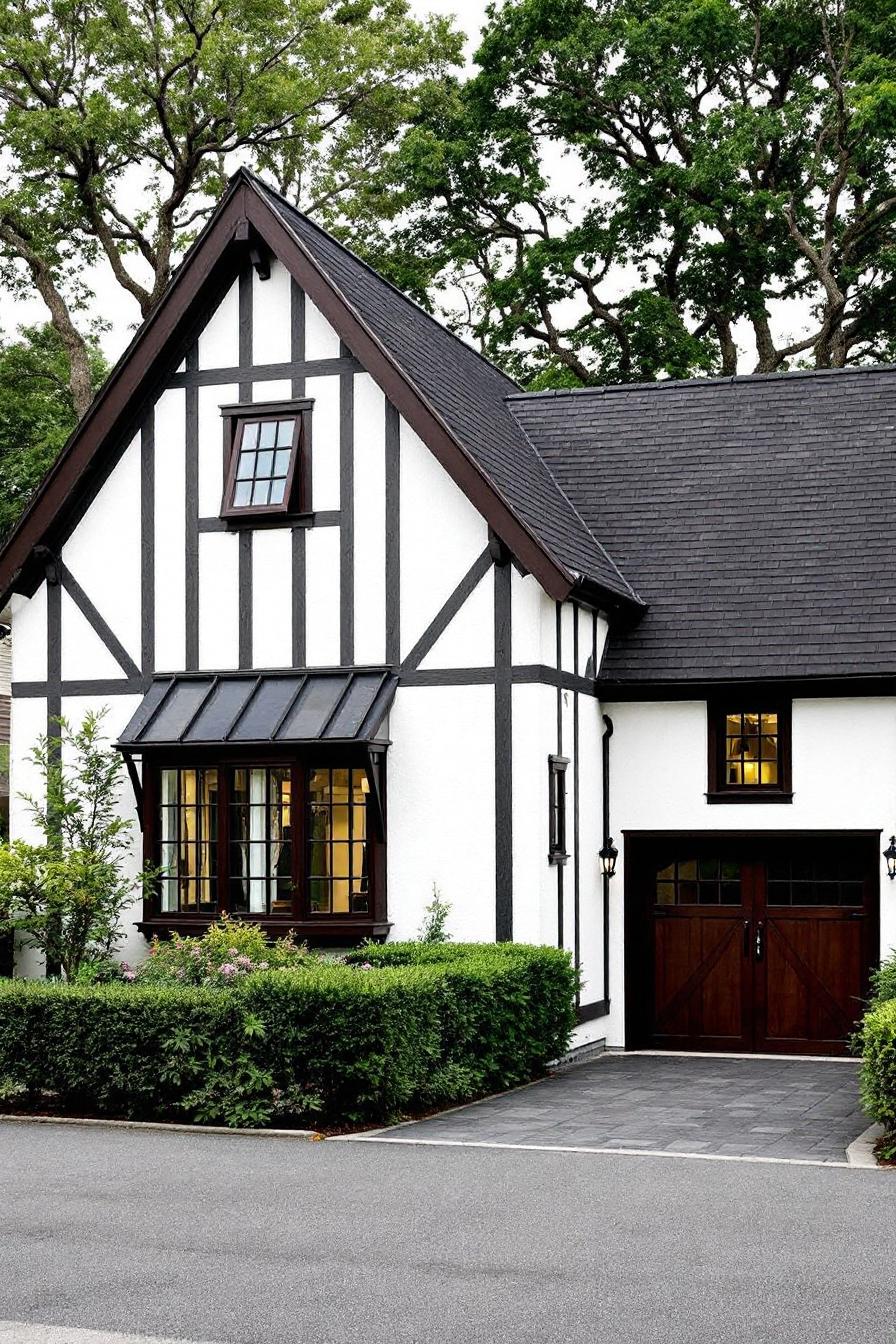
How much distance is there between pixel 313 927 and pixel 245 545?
4.16 metres

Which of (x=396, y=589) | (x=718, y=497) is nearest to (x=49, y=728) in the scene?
(x=396, y=589)

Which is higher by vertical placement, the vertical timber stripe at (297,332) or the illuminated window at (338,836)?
the vertical timber stripe at (297,332)

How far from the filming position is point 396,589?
17.4 metres

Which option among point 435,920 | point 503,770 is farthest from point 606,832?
point 435,920

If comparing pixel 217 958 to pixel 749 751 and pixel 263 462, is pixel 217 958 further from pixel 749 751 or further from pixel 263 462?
pixel 749 751

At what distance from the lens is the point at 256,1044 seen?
41.6ft

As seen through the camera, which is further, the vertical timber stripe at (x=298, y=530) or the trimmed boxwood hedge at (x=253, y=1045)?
the vertical timber stripe at (x=298, y=530)

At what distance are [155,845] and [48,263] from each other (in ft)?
59.9

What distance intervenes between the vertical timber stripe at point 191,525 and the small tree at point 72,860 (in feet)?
4.38

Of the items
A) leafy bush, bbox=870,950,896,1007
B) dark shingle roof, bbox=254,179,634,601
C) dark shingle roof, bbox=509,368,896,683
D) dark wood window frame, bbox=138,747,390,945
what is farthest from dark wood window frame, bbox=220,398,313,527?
leafy bush, bbox=870,950,896,1007

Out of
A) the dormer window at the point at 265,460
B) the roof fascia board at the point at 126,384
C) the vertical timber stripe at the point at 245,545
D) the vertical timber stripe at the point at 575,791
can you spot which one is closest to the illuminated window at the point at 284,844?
the vertical timber stripe at the point at 245,545

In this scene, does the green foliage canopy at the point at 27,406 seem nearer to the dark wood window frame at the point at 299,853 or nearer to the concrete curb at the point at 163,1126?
the dark wood window frame at the point at 299,853

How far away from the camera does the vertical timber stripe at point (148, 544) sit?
60.2ft

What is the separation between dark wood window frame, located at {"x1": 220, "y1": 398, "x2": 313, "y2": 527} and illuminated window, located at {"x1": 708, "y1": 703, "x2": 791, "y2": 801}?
501 cm
